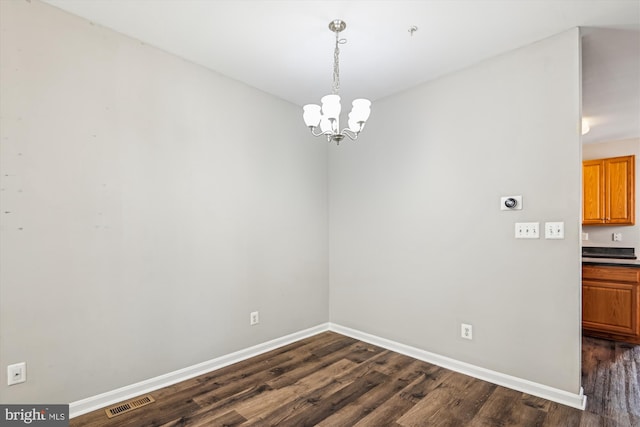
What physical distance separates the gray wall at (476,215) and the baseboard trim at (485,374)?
0.16 ft

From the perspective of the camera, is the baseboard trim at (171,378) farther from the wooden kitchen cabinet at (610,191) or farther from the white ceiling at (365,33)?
the wooden kitchen cabinet at (610,191)

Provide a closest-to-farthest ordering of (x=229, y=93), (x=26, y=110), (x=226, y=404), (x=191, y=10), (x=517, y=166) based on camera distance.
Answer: (x=26, y=110) < (x=191, y=10) < (x=226, y=404) < (x=517, y=166) < (x=229, y=93)

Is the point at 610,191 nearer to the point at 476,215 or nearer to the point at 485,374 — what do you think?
the point at 476,215

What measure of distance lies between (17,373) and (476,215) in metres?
3.34

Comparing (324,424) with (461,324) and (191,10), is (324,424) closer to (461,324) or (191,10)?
(461,324)

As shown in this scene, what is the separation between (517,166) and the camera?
99.2 inches

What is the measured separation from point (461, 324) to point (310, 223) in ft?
6.03

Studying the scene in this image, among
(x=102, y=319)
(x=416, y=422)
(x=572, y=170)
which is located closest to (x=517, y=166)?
(x=572, y=170)

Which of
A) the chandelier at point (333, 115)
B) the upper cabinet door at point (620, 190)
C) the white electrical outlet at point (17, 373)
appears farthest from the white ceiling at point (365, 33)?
the white electrical outlet at point (17, 373)

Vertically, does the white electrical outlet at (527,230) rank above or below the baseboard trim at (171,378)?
above

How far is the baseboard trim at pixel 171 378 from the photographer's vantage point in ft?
6.98

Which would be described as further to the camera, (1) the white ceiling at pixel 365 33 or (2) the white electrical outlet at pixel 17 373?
(1) the white ceiling at pixel 365 33

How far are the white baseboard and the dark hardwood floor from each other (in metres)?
0.06

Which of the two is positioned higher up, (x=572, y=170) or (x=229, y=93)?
A: (x=229, y=93)
